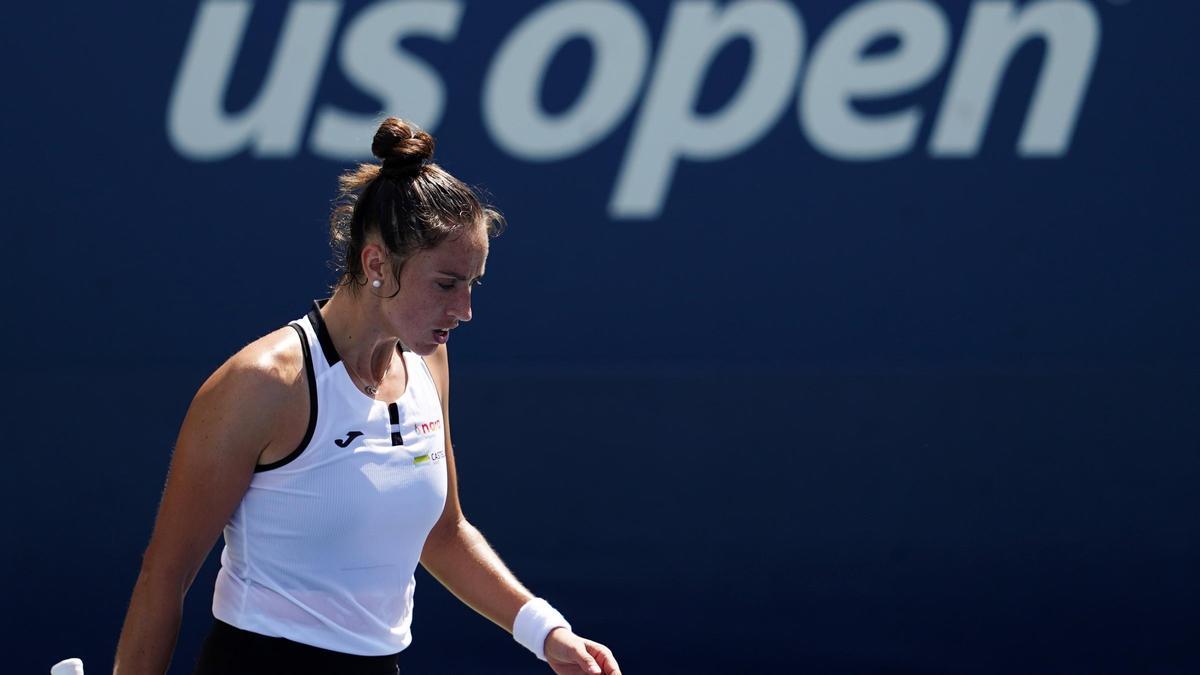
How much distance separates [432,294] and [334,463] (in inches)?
10.5

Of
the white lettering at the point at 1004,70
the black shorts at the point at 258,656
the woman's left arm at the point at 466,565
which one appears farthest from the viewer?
the white lettering at the point at 1004,70

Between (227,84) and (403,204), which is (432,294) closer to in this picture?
(403,204)

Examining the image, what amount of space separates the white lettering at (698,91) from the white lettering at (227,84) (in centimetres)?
89

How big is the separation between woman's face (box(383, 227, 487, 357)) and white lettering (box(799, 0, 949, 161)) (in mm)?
2338

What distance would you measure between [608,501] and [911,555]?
85 centimetres

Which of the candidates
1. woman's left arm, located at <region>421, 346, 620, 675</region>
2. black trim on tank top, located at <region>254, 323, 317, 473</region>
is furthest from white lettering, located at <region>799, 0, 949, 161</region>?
black trim on tank top, located at <region>254, 323, 317, 473</region>

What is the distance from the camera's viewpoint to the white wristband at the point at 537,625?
247 centimetres

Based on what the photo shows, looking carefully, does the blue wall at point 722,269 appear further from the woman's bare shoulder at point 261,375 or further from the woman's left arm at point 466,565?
the woman's bare shoulder at point 261,375

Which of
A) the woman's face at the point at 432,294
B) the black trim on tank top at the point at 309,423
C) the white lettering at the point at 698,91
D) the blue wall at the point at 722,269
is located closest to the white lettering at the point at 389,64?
the blue wall at the point at 722,269

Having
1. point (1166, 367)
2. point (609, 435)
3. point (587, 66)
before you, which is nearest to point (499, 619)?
point (609, 435)

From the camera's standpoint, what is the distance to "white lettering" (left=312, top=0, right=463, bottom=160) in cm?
442

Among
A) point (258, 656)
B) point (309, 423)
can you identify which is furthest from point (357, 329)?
point (258, 656)

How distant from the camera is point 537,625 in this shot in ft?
8.12

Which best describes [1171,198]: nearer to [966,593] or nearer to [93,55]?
[966,593]
